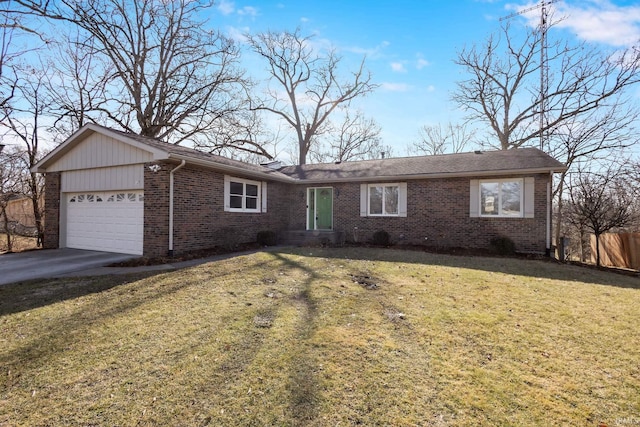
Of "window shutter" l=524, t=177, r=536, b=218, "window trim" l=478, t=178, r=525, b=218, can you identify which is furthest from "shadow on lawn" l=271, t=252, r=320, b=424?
"window shutter" l=524, t=177, r=536, b=218

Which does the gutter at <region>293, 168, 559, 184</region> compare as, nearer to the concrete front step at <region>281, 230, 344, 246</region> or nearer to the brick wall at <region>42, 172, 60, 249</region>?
the concrete front step at <region>281, 230, 344, 246</region>

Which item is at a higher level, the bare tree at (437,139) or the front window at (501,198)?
the bare tree at (437,139)

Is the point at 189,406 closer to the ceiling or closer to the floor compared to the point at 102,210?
closer to the floor

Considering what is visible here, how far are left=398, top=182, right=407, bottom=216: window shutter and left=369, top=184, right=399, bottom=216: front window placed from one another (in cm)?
19

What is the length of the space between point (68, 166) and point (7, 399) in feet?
36.2

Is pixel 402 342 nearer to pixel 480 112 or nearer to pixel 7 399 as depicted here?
pixel 7 399

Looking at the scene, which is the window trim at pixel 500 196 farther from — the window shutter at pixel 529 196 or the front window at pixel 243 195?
the front window at pixel 243 195

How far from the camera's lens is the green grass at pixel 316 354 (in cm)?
239

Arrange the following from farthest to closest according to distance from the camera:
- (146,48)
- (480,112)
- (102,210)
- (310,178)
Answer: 1. (480,112)
2. (146,48)
3. (310,178)
4. (102,210)

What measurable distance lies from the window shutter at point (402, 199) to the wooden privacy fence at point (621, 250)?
288 inches

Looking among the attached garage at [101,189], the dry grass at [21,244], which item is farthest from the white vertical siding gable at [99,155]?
the dry grass at [21,244]

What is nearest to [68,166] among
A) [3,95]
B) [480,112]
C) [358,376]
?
[3,95]

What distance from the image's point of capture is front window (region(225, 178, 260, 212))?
1127 cm

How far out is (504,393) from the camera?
8.53 feet
